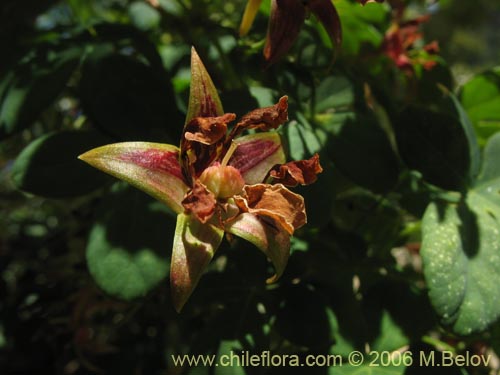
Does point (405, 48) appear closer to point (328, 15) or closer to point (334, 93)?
point (334, 93)

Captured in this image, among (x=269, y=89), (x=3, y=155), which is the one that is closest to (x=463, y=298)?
(x=269, y=89)

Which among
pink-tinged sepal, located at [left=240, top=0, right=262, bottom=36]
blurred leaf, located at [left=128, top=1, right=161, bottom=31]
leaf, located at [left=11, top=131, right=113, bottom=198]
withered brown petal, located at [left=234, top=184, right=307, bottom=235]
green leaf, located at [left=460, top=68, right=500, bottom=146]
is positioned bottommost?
green leaf, located at [left=460, top=68, right=500, bottom=146]

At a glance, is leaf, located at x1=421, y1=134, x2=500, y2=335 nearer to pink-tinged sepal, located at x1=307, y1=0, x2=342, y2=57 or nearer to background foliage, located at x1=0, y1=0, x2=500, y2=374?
background foliage, located at x1=0, y1=0, x2=500, y2=374

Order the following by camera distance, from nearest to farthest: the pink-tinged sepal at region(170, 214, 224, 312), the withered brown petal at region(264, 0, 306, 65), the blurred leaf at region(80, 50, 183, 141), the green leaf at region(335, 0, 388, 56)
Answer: the pink-tinged sepal at region(170, 214, 224, 312) → the withered brown petal at region(264, 0, 306, 65) → the blurred leaf at region(80, 50, 183, 141) → the green leaf at region(335, 0, 388, 56)

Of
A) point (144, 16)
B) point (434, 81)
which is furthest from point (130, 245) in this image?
point (434, 81)

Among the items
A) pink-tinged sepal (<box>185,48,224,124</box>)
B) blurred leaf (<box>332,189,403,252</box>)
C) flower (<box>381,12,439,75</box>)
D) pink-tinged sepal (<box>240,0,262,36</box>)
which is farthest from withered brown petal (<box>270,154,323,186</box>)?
flower (<box>381,12,439,75</box>)

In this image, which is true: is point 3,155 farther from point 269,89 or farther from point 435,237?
point 435,237
